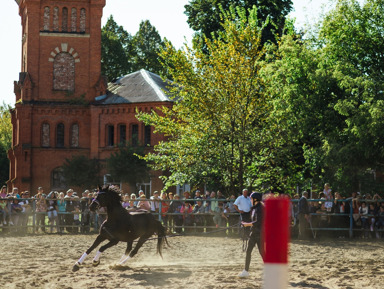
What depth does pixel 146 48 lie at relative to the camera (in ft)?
223

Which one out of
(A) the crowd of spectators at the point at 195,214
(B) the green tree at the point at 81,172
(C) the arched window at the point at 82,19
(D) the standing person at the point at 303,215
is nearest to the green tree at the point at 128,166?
(B) the green tree at the point at 81,172

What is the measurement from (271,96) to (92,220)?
31.6 feet

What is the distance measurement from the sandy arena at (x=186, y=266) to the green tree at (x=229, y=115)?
7693 mm

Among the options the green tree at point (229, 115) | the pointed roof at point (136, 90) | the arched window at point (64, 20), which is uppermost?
the arched window at point (64, 20)

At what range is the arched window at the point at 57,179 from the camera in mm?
48125

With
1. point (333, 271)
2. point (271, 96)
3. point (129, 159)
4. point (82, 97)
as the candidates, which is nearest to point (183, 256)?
point (333, 271)

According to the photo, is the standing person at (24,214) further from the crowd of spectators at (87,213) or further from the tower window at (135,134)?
the tower window at (135,134)

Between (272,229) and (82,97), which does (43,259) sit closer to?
(272,229)

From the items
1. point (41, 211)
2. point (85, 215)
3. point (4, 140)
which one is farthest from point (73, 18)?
point (85, 215)

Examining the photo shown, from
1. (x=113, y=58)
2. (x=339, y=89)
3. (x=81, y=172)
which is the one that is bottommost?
(x=81, y=172)

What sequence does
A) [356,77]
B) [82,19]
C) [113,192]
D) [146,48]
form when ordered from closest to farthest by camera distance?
[113,192]
[356,77]
[82,19]
[146,48]

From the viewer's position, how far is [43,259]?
1511 cm

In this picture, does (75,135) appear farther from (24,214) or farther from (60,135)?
(24,214)

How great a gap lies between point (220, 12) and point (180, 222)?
22.5 meters
